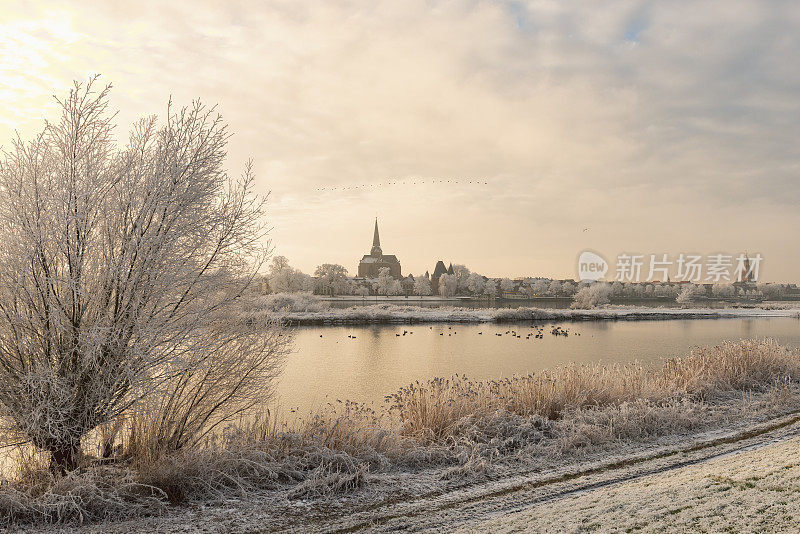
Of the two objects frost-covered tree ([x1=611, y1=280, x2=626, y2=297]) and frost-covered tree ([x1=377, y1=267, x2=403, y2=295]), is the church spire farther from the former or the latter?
frost-covered tree ([x1=611, y1=280, x2=626, y2=297])

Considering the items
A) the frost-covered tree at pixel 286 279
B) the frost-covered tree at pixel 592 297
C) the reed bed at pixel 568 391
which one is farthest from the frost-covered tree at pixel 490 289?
the reed bed at pixel 568 391

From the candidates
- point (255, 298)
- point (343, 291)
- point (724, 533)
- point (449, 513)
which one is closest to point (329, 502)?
point (449, 513)

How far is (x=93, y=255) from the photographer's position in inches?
274

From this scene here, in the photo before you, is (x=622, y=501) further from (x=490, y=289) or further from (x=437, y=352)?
(x=490, y=289)

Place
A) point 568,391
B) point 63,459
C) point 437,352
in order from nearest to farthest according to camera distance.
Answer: point 63,459
point 568,391
point 437,352

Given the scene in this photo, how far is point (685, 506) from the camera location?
5.45 meters

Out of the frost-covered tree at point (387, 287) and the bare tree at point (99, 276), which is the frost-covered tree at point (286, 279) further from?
the bare tree at point (99, 276)

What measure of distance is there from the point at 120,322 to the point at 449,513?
4899 mm

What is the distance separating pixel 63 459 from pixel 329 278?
9258cm

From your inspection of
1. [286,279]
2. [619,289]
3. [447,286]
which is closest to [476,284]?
[447,286]

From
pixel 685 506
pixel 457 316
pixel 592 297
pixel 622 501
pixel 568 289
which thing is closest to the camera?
pixel 685 506

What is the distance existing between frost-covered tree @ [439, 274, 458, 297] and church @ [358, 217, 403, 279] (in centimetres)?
3422

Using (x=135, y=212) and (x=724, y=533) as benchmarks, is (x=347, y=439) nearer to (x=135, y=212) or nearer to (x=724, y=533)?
(x=135, y=212)

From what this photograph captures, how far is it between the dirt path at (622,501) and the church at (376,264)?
490 feet
